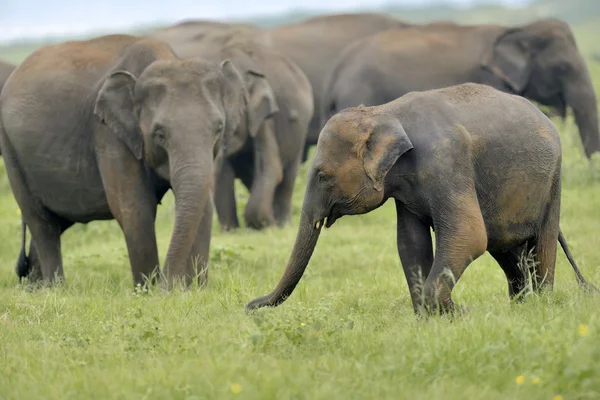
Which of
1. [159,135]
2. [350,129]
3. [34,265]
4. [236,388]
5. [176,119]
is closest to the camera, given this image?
[236,388]

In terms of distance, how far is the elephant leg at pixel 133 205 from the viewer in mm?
9719

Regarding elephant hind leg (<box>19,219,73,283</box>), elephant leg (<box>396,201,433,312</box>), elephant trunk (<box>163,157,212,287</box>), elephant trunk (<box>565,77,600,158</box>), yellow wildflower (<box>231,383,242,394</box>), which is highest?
yellow wildflower (<box>231,383,242,394</box>)

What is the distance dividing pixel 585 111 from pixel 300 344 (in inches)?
423

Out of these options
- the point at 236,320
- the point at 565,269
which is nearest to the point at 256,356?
the point at 236,320

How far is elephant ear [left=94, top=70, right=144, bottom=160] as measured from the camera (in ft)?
31.7

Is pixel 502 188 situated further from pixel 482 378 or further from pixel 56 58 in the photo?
pixel 56 58

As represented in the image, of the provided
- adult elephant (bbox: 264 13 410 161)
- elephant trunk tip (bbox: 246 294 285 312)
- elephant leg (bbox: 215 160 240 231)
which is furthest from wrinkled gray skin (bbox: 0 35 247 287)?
adult elephant (bbox: 264 13 410 161)

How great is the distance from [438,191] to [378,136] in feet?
1.41

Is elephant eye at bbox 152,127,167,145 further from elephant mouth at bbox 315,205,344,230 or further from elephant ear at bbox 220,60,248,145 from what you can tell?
elephant mouth at bbox 315,205,344,230

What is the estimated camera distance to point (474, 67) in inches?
676

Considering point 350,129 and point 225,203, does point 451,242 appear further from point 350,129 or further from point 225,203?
point 225,203

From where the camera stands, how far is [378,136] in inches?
274

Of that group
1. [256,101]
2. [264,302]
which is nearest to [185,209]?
[264,302]

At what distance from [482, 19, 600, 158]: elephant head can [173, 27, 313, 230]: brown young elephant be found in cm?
287
